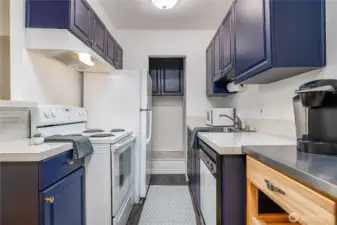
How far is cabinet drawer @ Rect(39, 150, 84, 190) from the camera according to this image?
1.21 m

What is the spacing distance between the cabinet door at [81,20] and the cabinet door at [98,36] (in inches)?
4.9

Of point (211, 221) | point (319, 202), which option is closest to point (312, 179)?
point (319, 202)

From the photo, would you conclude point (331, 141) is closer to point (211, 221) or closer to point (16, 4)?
point (211, 221)

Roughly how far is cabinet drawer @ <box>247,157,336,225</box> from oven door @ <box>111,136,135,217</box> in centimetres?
119

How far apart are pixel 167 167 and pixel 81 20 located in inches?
118

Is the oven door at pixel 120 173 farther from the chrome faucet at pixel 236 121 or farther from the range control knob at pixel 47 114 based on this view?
the chrome faucet at pixel 236 121

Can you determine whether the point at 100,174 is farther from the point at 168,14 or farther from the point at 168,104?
the point at 168,104

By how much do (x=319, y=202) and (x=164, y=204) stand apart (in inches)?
94.8

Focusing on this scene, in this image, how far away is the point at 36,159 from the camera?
3.88ft

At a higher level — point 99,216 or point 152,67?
point 152,67

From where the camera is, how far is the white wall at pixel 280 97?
1.32m

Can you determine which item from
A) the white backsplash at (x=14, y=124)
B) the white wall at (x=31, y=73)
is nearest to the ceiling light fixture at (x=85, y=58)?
the white wall at (x=31, y=73)

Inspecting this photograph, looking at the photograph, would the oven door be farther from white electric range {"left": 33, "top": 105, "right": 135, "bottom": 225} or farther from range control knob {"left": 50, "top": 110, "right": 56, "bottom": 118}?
range control knob {"left": 50, "top": 110, "right": 56, "bottom": 118}

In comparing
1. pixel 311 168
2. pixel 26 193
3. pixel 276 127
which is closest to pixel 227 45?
pixel 276 127
